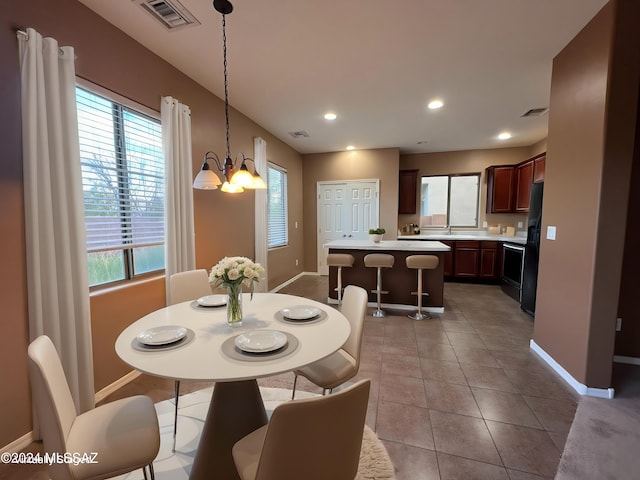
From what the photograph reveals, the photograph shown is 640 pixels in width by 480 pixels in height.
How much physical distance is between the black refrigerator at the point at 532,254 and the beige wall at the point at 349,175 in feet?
7.58

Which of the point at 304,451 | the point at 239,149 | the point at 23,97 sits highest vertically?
the point at 239,149

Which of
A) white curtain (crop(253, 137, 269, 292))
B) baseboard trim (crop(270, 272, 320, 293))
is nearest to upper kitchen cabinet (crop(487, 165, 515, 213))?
baseboard trim (crop(270, 272, 320, 293))

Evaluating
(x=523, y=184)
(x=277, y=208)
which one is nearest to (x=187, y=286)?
(x=277, y=208)

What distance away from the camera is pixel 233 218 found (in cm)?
362

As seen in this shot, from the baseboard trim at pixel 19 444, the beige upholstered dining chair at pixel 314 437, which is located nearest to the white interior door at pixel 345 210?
the baseboard trim at pixel 19 444

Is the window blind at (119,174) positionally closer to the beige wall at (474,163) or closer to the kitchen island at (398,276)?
the kitchen island at (398,276)

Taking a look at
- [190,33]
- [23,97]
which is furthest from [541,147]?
[23,97]

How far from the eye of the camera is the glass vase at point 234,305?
1477 mm

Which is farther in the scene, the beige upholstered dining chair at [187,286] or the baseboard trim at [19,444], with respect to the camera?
the beige upholstered dining chair at [187,286]

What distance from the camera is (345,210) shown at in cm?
593

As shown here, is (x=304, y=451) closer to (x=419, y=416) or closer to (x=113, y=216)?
(x=419, y=416)

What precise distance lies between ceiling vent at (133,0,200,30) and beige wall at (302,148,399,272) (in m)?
4.07

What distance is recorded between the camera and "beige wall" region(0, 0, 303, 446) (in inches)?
61.0

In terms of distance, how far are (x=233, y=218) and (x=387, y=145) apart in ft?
11.2
